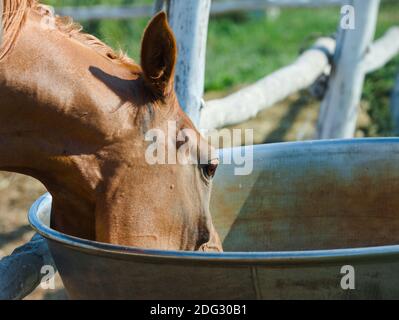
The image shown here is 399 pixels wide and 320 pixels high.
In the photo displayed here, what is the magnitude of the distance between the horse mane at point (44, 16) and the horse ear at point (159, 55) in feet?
0.31

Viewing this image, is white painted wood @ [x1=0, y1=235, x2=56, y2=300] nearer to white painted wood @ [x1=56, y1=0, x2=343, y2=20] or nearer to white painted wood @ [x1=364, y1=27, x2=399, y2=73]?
white painted wood @ [x1=364, y1=27, x2=399, y2=73]

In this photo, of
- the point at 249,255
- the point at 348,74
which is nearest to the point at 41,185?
the point at 348,74

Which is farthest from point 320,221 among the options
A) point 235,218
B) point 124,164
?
point 124,164

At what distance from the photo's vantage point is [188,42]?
305 centimetres

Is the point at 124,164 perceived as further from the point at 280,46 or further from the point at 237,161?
the point at 280,46

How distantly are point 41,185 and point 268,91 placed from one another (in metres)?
1.98

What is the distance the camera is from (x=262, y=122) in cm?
634

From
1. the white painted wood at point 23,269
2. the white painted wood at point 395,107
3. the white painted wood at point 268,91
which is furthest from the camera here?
the white painted wood at point 395,107

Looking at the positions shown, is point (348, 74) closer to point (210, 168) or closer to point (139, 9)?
point (210, 168)

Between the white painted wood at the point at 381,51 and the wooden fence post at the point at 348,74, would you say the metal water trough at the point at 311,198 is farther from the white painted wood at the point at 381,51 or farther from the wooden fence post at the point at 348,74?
the white painted wood at the point at 381,51

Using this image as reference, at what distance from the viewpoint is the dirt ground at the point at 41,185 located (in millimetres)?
4684

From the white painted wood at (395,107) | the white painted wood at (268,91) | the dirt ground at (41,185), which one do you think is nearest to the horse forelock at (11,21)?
the white painted wood at (268,91)

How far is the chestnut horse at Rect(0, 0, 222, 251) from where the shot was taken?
80.5 inches

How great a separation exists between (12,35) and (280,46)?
7746 millimetres
